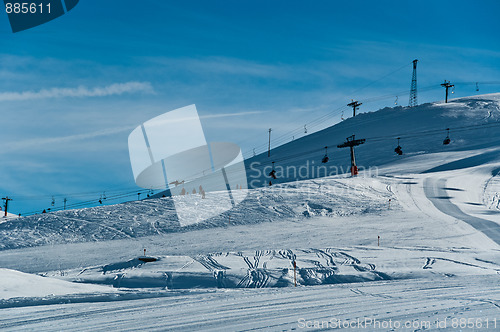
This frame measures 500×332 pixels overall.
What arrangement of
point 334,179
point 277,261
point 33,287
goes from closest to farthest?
point 33,287 < point 277,261 < point 334,179

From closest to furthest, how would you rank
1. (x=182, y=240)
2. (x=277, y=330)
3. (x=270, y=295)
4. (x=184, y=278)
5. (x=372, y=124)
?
(x=277, y=330) < (x=270, y=295) < (x=184, y=278) < (x=182, y=240) < (x=372, y=124)

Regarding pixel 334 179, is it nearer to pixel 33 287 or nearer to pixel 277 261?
pixel 277 261

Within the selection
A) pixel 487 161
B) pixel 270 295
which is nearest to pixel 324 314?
pixel 270 295

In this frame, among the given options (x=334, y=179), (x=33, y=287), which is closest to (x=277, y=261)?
(x=33, y=287)

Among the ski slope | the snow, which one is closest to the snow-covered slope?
the ski slope

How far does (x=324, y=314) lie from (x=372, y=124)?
255 feet

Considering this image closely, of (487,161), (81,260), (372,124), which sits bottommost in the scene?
(81,260)

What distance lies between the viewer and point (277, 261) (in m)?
15.9

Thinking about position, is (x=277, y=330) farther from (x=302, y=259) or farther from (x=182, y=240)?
(x=182, y=240)

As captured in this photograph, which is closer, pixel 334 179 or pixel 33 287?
pixel 33 287

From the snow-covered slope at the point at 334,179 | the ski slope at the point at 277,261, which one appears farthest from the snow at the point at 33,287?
the snow-covered slope at the point at 334,179

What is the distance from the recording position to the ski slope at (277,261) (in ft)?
29.7

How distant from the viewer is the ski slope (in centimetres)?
905

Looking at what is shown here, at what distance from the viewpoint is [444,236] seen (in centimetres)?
1992
